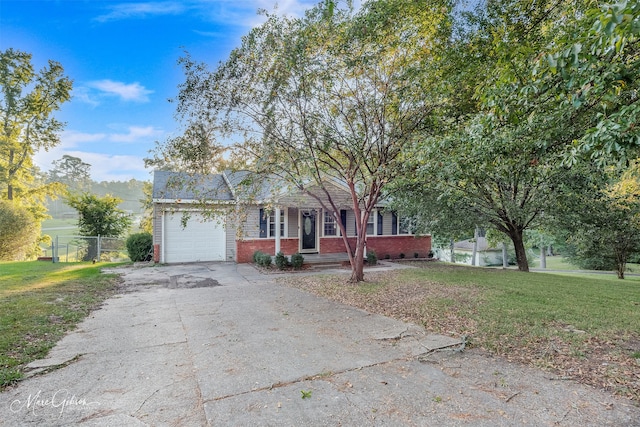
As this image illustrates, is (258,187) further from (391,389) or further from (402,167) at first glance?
(391,389)

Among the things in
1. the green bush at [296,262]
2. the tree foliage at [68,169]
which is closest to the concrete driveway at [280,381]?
the green bush at [296,262]

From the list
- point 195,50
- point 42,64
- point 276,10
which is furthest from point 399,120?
point 42,64

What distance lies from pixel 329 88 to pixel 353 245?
9.14 m

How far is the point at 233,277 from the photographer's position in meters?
10.4

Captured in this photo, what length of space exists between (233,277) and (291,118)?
212 inches

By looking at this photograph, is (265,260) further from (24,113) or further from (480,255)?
(480,255)

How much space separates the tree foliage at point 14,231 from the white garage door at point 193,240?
28.9 feet

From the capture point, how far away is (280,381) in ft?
11.0

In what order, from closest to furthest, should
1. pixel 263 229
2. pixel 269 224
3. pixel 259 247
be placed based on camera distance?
pixel 259 247
pixel 263 229
pixel 269 224

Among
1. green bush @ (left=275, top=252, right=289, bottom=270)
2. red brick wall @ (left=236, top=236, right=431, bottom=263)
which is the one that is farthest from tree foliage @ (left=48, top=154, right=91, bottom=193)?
green bush @ (left=275, top=252, right=289, bottom=270)

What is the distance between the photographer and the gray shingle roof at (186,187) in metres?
8.69

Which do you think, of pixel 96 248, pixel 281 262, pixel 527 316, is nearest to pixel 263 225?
pixel 281 262

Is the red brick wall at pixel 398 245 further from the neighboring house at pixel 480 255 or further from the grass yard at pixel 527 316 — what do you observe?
the neighboring house at pixel 480 255

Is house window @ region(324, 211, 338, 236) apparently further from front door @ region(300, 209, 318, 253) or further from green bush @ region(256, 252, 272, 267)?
green bush @ region(256, 252, 272, 267)
